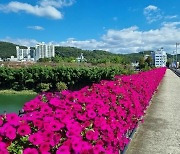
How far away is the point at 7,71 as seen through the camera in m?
37.8

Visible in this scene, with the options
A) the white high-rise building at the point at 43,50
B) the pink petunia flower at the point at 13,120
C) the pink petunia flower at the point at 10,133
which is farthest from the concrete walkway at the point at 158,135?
the white high-rise building at the point at 43,50

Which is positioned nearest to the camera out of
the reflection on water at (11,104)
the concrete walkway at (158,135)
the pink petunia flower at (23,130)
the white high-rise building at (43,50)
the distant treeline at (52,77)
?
the pink petunia flower at (23,130)

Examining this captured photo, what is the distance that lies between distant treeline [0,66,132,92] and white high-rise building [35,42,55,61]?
94.7m

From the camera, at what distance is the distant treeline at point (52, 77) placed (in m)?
35.3

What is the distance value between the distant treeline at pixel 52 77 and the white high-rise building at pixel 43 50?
9474 cm

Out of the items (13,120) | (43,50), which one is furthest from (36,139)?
(43,50)

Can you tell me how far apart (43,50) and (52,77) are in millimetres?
99039

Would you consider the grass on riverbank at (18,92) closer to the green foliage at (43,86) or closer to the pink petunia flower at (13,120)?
the green foliage at (43,86)

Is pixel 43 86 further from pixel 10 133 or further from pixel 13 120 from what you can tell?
pixel 10 133

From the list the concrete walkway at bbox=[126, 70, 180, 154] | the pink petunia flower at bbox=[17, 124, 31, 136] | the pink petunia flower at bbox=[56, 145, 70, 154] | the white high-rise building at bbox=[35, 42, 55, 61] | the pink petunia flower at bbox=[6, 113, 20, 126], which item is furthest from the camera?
the white high-rise building at bbox=[35, 42, 55, 61]

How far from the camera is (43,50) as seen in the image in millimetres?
133000

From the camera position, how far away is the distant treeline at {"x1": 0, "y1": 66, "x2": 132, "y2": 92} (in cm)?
3528

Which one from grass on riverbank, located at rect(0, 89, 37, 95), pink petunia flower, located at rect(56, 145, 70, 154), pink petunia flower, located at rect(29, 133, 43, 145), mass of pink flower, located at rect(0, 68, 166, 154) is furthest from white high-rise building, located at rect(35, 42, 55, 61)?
pink petunia flower, located at rect(56, 145, 70, 154)

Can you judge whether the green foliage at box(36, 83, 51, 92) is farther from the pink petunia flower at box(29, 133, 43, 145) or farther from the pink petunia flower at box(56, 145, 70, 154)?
the pink petunia flower at box(56, 145, 70, 154)
